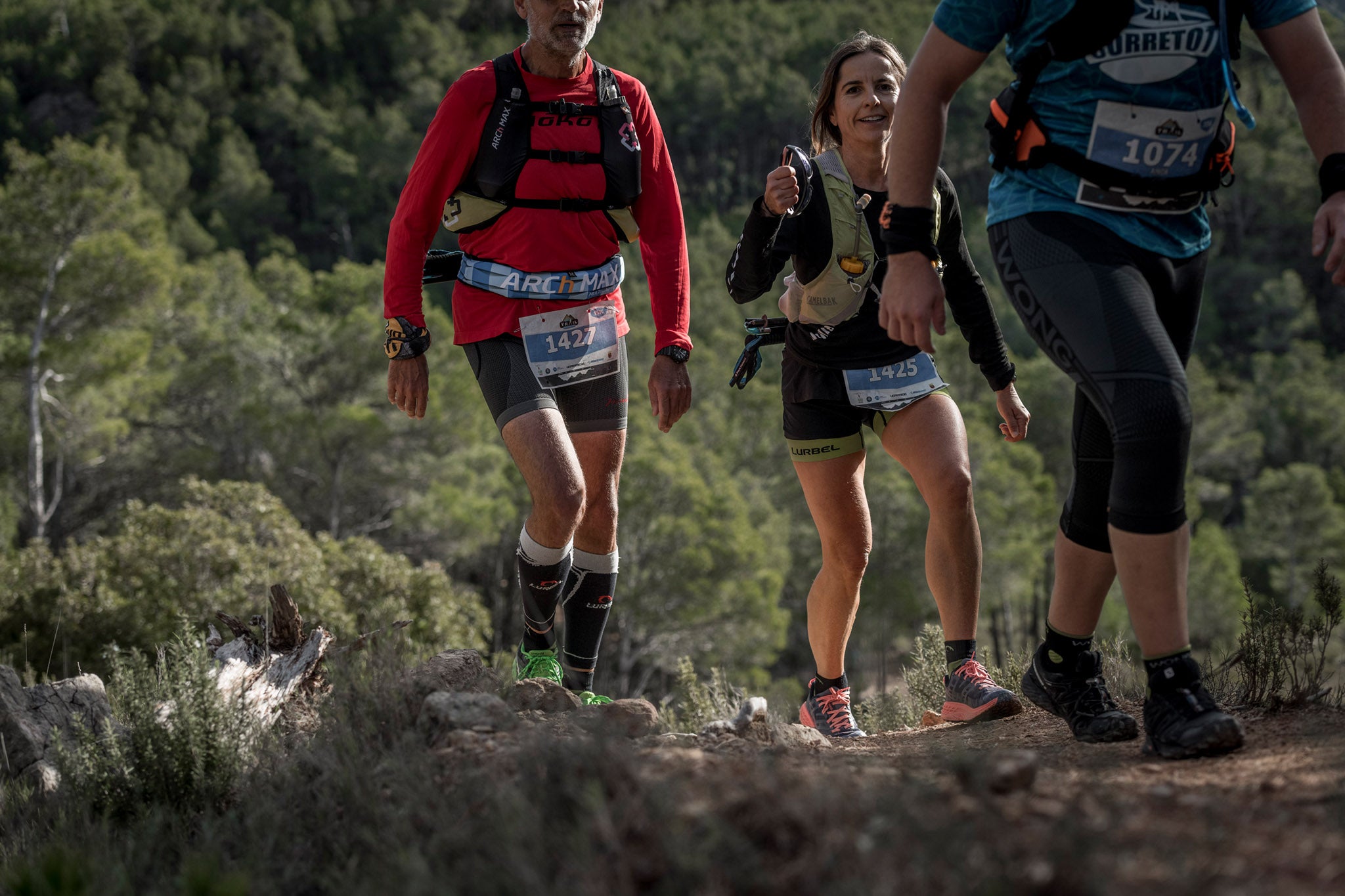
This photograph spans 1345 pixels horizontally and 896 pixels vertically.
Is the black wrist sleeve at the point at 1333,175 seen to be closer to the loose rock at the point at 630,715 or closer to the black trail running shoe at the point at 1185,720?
the black trail running shoe at the point at 1185,720

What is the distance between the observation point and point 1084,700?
10.1 ft

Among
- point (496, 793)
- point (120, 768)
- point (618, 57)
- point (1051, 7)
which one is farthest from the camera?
point (618, 57)

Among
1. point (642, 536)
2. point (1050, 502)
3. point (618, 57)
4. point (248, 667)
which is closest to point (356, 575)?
point (642, 536)

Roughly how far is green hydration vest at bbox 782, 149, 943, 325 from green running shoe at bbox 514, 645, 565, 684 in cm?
159

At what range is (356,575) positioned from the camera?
754 inches

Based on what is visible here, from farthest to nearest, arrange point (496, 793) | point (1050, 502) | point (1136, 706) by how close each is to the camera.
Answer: point (1050, 502) < point (1136, 706) < point (496, 793)

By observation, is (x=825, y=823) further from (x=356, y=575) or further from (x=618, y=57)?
(x=618, y=57)

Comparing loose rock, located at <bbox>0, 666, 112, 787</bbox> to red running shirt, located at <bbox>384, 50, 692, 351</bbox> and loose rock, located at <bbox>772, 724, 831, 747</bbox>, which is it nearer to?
red running shirt, located at <bbox>384, 50, 692, 351</bbox>

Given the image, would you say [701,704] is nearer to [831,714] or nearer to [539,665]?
[831,714]

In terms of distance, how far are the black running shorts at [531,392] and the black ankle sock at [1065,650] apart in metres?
1.61

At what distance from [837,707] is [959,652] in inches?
23.4

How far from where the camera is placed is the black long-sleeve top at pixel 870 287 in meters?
4.11

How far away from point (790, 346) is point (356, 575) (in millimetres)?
16058

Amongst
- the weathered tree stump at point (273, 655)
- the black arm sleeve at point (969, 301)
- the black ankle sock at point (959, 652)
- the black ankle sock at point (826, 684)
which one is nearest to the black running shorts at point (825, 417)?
the black arm sleeve at point (969, 301)
